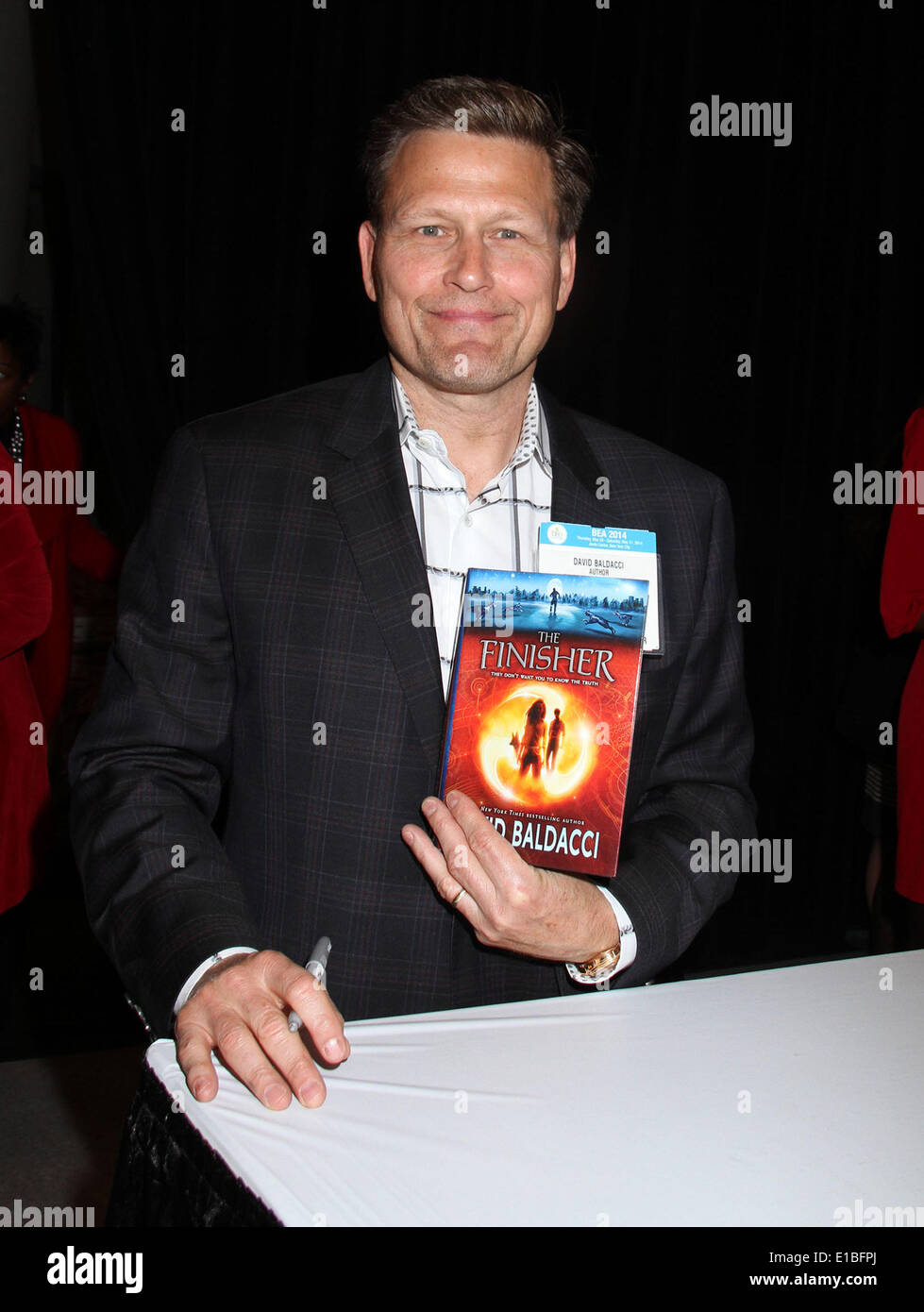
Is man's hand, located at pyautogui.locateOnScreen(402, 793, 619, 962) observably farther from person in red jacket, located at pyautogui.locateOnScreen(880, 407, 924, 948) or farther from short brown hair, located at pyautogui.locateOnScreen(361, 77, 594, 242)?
person in red jacket, located at pyautogui.locateOnScreen(880, 407, 924, 948)

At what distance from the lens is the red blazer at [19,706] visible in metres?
2.52

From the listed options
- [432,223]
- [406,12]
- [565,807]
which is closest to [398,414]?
[432,223]

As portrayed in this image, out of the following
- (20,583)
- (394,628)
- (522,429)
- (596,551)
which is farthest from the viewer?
(20,583)

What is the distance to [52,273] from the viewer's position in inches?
174

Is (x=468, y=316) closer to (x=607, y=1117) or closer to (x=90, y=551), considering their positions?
(x=607, y=1117)

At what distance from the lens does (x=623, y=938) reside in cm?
136

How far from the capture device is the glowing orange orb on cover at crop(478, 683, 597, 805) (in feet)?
3.94

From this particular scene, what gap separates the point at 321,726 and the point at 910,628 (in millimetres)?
1707

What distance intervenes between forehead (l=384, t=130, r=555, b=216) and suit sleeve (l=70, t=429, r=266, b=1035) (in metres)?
0.47

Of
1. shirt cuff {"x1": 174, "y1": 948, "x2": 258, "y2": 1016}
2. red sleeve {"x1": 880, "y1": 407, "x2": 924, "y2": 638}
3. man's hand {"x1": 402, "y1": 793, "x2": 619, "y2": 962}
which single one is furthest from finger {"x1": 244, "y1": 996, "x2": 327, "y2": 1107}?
red sleeve {"x1": 880, "y1": 407, "x2": 924, "y2": 638}

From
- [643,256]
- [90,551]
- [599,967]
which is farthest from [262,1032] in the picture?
[643,256]
